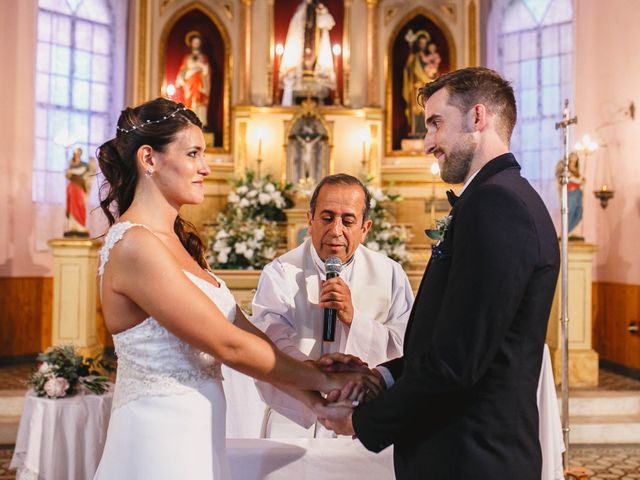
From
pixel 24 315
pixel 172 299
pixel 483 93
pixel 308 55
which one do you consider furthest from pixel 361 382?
pixel 308 55

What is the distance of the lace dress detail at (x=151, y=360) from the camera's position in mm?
2041

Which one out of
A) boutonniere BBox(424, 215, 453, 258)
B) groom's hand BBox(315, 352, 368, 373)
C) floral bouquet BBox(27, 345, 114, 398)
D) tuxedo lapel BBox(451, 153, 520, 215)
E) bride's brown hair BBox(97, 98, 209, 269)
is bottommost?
floral bouquet BBox(27, 345, 114, 398)

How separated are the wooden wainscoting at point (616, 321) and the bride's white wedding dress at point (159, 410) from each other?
7.46m

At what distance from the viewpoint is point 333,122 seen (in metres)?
11.1

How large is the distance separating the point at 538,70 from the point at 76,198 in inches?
292

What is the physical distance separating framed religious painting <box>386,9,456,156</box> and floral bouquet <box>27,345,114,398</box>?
7368mm

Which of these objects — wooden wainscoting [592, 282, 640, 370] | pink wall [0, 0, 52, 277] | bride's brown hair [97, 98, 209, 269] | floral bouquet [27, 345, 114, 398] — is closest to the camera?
bride's brown hair [97, 98, 209, 269]

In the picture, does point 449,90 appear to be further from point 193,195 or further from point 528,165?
point 528,165

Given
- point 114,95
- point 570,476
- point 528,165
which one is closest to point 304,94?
point 114,95

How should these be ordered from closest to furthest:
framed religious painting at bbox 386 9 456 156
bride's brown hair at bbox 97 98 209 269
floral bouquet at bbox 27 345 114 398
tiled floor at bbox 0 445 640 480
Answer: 1. bride's brown hair at bbox 97 98 209 269
2. floral bouquet at bbox 27 345 114 398
3. tiled floor at bbox 0 445 640 480
4. framed religious painting at bbox 386 9 456 156

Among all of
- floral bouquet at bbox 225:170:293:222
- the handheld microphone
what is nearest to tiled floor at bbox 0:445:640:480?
the handheld microphone

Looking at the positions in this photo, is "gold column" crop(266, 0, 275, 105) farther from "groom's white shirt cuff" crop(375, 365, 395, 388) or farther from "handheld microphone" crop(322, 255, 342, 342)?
"groom's white shirt cuff" crop(375, 365, 395, 388)

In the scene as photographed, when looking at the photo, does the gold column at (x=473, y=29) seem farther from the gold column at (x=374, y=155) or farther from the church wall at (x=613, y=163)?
the gold column at (x=374, y=155)

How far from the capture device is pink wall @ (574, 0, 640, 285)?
8586mm
